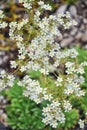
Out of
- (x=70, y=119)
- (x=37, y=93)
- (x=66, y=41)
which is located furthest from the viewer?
(x=66, y=41)

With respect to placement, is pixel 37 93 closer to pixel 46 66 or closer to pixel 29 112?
pixel 46 66

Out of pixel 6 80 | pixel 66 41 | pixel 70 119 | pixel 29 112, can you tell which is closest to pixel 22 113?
pixel 29 112

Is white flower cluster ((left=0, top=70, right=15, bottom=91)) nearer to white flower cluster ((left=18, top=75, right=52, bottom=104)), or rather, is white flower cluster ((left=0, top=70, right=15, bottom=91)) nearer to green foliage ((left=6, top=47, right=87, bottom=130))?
white flower cluster ((left=18, top=75, right=52, bottom=104))

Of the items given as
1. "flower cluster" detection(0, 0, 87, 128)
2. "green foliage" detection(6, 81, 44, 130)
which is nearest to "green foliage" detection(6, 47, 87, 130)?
"green foliage" detection(6, 81, 44, 130)

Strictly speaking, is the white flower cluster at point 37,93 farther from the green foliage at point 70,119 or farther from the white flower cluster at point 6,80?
the green foliage at point 70,119

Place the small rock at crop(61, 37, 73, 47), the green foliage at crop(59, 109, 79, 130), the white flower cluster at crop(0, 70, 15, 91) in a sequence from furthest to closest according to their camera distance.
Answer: the small rock at crop(61, 37, 73, 47)
the green foliage at crop(59, 109, 79, 130)
the white flower cluster at crop(0, 70, 15, 91)

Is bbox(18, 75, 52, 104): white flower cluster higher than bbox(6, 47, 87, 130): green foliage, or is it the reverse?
bbox(6, 47, 87, 130): green foliage

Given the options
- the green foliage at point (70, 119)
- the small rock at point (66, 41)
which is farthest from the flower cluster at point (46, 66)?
the small rock at point (66, 41)

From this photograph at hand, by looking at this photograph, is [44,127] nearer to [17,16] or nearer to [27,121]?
[27,121]

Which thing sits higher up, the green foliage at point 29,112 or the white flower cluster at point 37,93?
the green foliage at point 29,112
